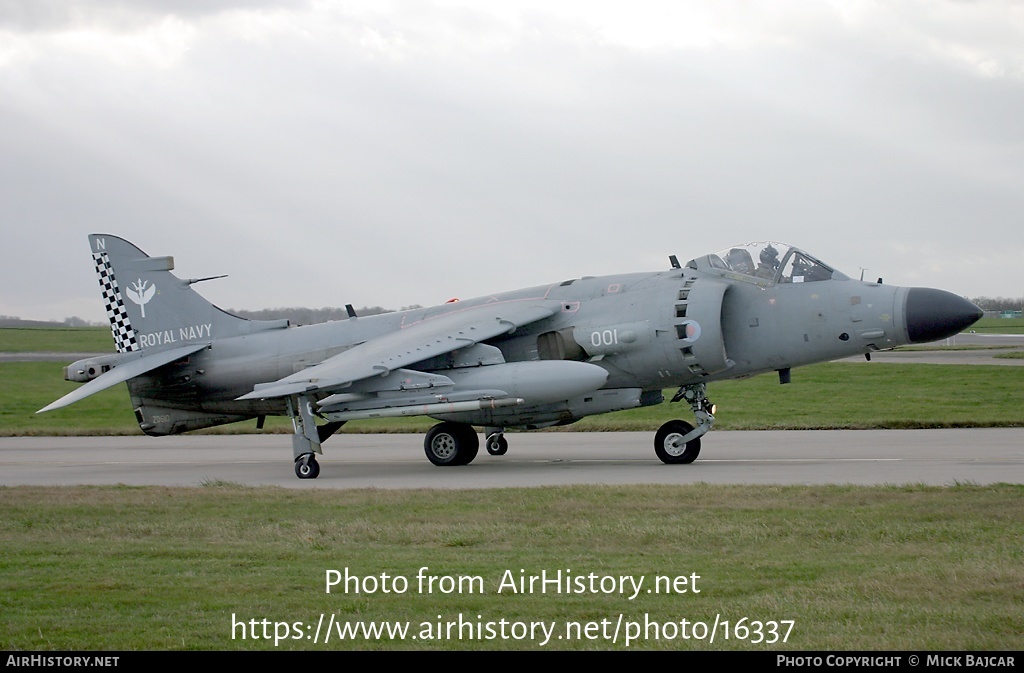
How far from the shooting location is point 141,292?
20125 mm

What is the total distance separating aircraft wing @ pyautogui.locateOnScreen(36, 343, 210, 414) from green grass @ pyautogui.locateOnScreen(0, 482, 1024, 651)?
4.85 meters

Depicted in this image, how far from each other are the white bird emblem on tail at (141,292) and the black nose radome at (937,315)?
12.9 metres

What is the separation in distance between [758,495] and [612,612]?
18.7 ft

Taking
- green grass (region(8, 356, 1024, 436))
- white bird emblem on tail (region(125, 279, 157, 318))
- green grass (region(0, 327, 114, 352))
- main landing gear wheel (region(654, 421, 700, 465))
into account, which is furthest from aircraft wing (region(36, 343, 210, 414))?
green grass (region(0, 327, 114, 352))

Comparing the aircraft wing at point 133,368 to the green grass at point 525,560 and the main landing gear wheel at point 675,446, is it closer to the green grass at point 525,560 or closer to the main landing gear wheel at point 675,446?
the green grass at point 525,560

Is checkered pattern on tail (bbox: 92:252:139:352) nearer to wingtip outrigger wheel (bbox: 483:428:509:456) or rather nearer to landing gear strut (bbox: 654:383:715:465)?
wingtip outrigger wheel (bbox: 483:428:509:456)

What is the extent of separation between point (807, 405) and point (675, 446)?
1268 cm

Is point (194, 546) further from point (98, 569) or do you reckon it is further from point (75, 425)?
point (75, 425)

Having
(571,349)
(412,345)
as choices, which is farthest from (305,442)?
(571,349)

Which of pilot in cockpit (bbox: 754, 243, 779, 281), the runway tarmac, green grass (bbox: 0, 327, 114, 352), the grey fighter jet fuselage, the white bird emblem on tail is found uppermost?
green grass (bbox: 0, 327, 114, 352)

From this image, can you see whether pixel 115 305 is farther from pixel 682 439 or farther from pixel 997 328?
pixel 997 328

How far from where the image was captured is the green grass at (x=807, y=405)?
2436 centimetres

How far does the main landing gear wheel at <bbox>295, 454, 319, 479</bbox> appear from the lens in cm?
1684
